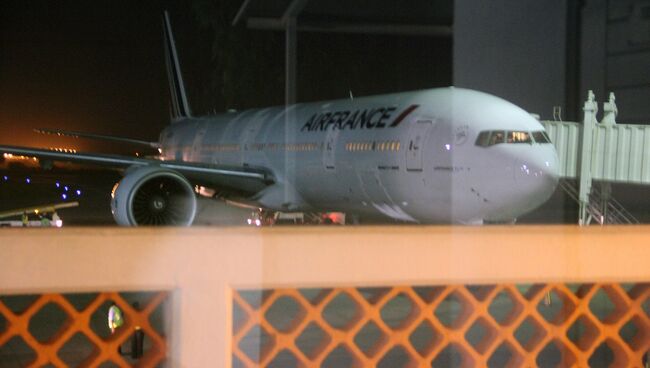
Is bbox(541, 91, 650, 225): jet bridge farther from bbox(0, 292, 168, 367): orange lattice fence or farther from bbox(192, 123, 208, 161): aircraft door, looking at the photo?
bbox(0, 292, 168, 367): orange lattice fence

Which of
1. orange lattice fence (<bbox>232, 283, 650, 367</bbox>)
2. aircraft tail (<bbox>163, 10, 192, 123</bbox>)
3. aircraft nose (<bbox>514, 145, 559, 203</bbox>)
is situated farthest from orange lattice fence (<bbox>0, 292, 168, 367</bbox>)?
aircraft tail (<bbox>163, 10, 192, 123</bbox>)

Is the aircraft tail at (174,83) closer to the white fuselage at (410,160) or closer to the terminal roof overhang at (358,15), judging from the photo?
the terminal roof overhang at (358,15)

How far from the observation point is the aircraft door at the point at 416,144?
1494cm

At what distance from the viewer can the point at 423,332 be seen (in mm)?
9312

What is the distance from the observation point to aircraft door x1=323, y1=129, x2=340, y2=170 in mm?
17552

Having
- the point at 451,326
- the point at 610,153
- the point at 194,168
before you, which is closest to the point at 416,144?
the point at 610,153

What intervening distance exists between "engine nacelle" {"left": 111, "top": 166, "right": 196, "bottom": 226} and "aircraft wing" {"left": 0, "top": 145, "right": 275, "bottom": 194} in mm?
1183

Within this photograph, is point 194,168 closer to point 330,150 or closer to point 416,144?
point 330,150

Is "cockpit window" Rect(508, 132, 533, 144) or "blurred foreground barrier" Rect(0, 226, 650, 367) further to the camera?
"cockpit window" Rect(508, 132, 533, 144)

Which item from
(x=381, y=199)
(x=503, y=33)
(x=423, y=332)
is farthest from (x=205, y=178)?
(x=423, y=332)

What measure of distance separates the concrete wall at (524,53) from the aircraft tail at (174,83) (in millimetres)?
9313

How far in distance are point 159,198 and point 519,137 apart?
260 inches

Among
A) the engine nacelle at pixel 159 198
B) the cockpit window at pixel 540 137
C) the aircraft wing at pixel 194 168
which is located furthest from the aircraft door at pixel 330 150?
the cockpit window at pixel 540 137

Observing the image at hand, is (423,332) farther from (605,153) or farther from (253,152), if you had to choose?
(253,152)
